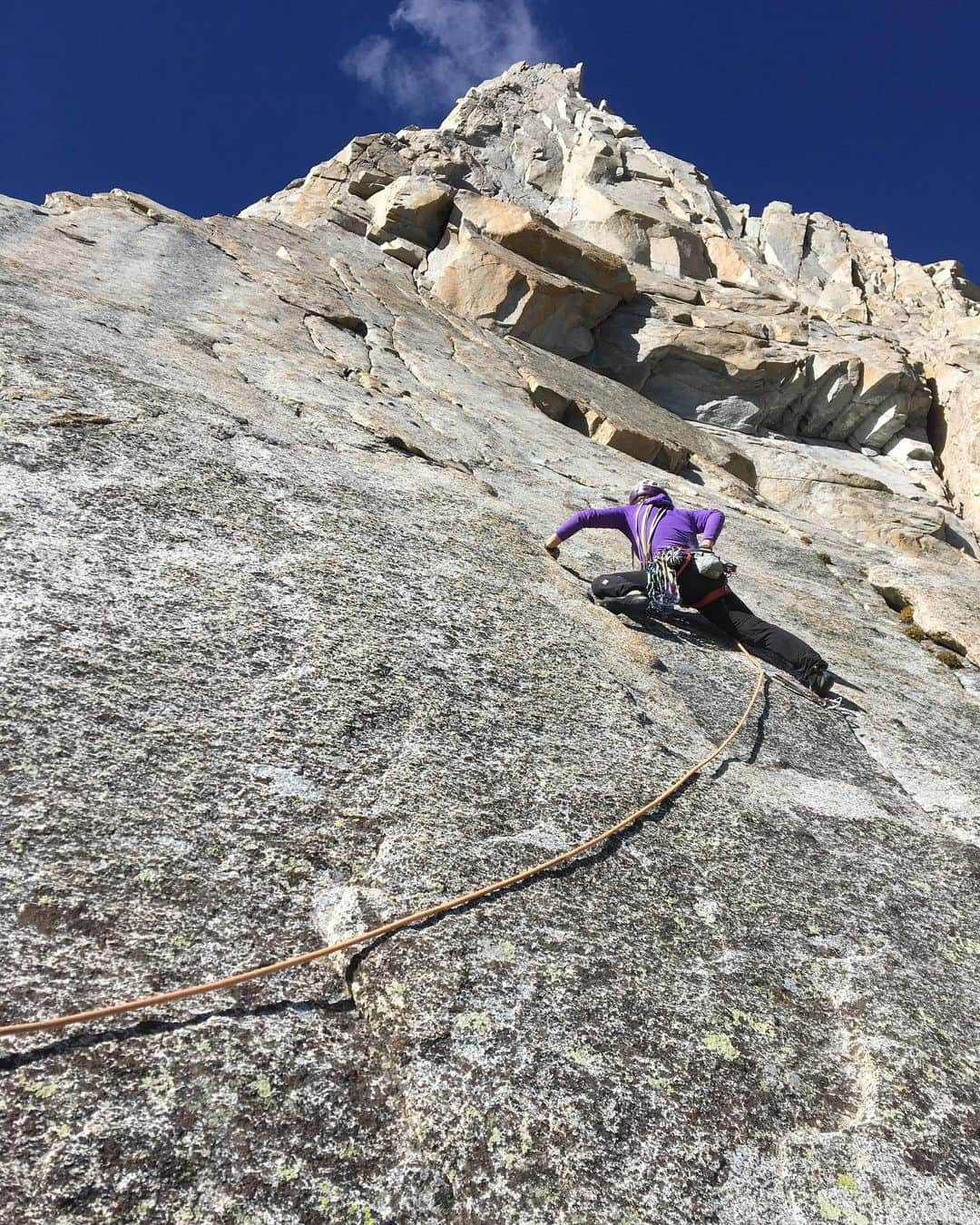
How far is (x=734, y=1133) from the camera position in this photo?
3.24 m

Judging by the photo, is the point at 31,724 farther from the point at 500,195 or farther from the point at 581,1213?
the point at 500,195

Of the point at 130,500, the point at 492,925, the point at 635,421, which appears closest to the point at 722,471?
the point at 635,421

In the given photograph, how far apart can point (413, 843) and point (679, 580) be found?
556cm

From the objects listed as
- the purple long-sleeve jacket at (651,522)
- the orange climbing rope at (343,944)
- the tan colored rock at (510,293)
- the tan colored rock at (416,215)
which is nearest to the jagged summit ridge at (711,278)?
the tan colored rock at (416,215)

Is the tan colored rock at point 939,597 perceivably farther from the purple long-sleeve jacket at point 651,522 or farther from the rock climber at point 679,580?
the purple long-sleeve jacket at point 651,522

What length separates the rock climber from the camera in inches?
335

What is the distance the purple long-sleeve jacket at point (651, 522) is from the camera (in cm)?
913

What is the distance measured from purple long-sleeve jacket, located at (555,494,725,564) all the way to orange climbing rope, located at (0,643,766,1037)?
4107 millimetres

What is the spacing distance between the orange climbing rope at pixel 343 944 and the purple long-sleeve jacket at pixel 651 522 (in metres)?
4.11

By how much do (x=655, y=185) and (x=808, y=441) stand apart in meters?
27.2

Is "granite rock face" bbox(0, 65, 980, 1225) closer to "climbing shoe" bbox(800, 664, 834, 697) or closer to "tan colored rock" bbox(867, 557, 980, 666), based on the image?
"tan colored rock" bbox(867, 557, 980, 666)

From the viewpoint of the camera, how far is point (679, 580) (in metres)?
8.86

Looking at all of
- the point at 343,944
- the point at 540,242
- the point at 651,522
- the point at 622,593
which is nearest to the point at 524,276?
the point at 540,242

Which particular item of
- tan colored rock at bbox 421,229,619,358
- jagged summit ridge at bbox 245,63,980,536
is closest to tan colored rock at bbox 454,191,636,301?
tan colored rock at bbox 421,229,619,358
